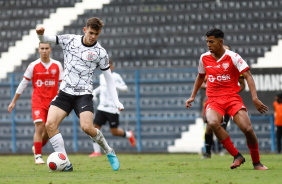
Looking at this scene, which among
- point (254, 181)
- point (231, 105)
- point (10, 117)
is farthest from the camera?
point (10, 117)

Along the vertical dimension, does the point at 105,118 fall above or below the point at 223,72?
below

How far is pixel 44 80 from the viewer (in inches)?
396

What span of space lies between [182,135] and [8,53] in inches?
254

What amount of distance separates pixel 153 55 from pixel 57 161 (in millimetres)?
10374

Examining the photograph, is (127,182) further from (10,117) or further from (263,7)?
(263,7)

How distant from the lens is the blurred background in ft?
51.6

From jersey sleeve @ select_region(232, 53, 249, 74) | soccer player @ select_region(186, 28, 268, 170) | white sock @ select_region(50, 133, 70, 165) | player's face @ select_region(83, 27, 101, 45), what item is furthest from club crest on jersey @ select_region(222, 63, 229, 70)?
white sock @ select_region(50, 133, 70, 165)

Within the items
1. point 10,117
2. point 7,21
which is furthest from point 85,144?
point 7,21

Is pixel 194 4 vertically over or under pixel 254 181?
over

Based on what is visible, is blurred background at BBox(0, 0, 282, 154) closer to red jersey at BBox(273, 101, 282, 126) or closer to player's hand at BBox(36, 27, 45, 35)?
red jersey at BBox(273, 101, 282, 126)

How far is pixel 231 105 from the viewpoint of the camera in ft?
24.6

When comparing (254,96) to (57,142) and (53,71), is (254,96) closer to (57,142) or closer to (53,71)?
(57,142)

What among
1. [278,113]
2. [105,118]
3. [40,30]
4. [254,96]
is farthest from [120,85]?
[254,96]

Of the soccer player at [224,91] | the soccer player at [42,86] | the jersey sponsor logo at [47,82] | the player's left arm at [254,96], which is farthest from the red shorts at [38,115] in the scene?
the player's left arm at [254,96]
